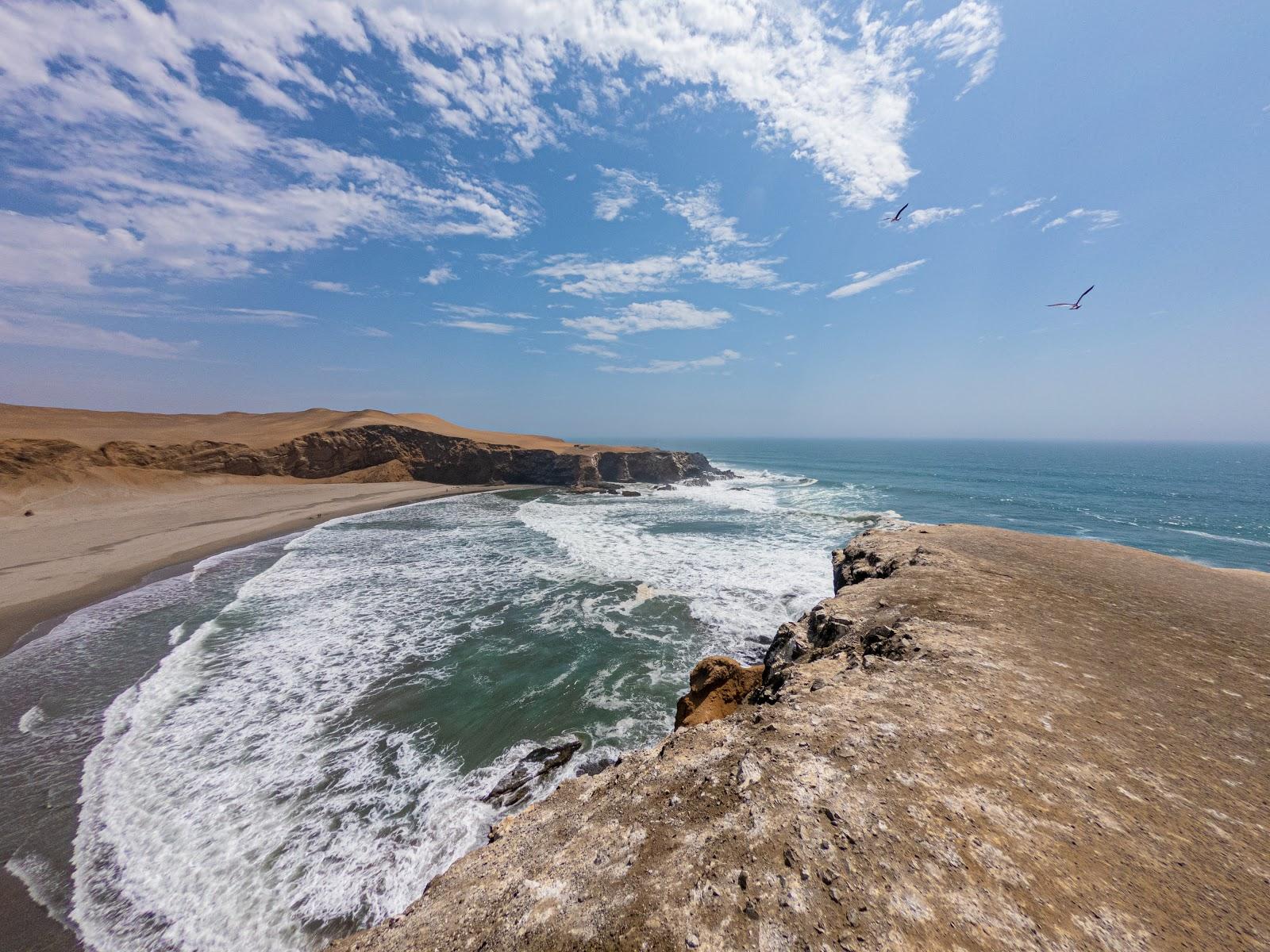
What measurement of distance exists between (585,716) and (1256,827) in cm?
929

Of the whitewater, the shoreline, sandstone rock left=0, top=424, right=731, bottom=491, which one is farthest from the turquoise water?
the shoreline

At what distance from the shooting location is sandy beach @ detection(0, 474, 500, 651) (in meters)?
17.3

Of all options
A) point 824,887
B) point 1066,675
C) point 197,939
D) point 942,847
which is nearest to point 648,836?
point 824,887

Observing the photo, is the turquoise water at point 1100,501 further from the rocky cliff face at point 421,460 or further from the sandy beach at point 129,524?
the sandy beach at point 129,524

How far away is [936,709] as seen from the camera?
4801 mm

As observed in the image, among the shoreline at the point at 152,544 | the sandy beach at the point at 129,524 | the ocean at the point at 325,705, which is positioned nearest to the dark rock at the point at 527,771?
the ocean at the point at 325,705

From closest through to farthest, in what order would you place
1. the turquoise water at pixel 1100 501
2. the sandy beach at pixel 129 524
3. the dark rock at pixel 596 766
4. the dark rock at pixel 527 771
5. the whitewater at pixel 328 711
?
the whitewater at pixel 328 711
the dark rock at pixel 527 771
the dark rock at pixel 596 766
the sandy beach at pixel 129 524
the turquoise water at pixel 1100 501

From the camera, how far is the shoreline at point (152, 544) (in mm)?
15750

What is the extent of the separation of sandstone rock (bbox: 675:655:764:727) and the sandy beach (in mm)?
20420

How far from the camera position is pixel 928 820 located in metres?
3.38

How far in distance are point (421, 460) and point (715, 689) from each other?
52341 mm

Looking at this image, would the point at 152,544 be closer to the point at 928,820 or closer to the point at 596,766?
the point at 596,766

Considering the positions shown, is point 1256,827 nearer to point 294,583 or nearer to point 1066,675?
point 1066,675

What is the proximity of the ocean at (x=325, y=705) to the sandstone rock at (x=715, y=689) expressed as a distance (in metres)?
2.14
